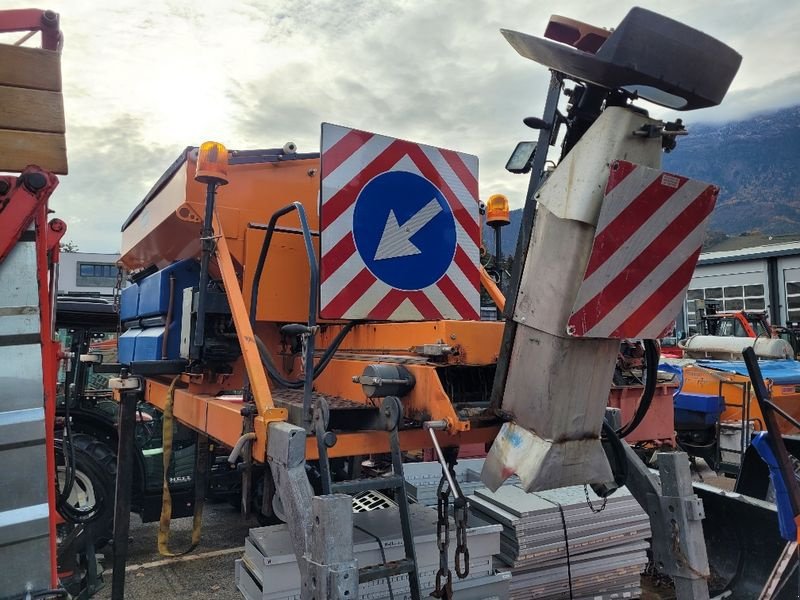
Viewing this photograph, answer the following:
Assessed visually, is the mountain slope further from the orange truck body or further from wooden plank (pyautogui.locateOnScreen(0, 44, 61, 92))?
wooden plank (pyautogui.locateOnScreen(0, 44, 61, 92))

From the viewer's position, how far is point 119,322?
5.43 m

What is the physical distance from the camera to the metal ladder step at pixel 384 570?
2119 mm

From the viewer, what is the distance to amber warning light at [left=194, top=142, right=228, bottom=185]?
319 cm

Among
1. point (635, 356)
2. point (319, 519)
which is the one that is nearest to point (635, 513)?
point (635, 356)

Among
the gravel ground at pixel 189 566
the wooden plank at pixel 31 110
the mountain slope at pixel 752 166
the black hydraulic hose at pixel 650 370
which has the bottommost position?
the gravel ground at pixel 189 566

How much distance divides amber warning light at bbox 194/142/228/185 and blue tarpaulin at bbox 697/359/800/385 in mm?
7143

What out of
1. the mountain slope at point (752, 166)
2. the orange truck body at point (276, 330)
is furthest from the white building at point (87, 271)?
the mountain slope at point (752, 166)

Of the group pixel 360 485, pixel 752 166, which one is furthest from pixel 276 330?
pixel 752 166

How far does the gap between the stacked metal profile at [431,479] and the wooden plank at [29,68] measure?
3346 millimetres

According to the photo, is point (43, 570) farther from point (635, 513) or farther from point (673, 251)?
point (635, 513)

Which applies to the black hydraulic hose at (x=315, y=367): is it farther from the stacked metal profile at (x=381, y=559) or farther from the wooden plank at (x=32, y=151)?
the wooden plank at (x=32, y=151)

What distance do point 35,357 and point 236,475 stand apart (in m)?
3.83

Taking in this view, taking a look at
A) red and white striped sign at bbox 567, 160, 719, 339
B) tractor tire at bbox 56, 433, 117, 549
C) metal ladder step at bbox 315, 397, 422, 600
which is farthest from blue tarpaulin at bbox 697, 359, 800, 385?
tractor tire at bbox 56, 433, 117, 549

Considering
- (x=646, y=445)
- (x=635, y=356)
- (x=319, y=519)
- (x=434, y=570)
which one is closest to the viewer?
(x=319, y=519)
